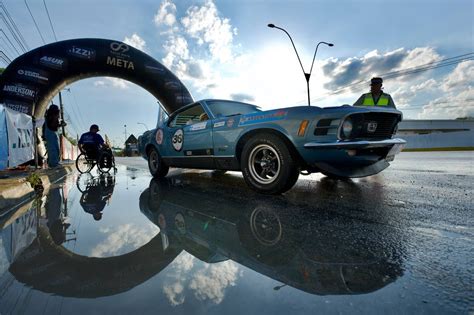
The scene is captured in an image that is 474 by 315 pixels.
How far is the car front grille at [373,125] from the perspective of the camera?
2.96 meters

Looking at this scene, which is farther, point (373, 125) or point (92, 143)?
point (92, 143)

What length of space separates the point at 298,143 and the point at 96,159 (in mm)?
6968

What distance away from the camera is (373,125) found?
3.11 meters

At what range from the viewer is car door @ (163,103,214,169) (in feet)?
13.9

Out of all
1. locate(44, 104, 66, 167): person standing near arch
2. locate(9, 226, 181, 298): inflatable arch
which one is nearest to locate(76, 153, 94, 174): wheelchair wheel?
locate(44, 104, 66, 167): person standing near arch

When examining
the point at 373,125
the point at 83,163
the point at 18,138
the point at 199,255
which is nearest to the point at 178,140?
the point at 373,125

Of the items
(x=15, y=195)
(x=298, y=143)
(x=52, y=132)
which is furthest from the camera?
(x=52, y=132)

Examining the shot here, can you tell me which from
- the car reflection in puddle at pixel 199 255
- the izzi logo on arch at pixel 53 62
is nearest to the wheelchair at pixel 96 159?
the car reflection in puddle at pixel 199 255

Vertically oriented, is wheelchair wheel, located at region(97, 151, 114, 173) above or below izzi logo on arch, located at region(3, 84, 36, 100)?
below

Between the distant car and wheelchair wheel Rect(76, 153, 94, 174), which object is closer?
the distant car

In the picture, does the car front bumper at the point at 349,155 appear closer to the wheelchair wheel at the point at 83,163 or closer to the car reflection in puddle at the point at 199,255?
the car reflection in puddle at the point at 199,255

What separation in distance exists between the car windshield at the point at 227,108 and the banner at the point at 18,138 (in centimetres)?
560

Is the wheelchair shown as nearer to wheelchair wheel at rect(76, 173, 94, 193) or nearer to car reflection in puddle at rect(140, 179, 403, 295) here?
wheelchair wheel at rect(76, 173, 94, 193)

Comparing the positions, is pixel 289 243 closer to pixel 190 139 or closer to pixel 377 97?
pixel 190 139
